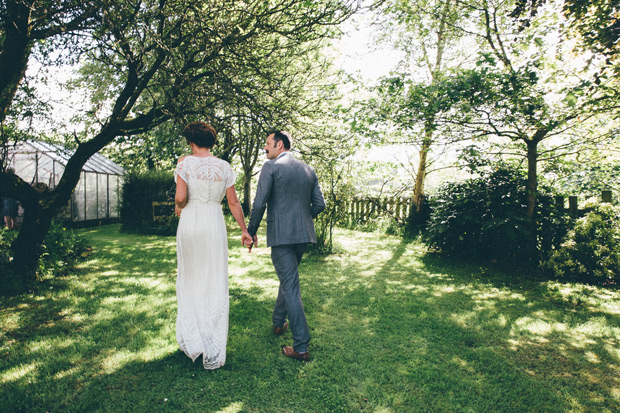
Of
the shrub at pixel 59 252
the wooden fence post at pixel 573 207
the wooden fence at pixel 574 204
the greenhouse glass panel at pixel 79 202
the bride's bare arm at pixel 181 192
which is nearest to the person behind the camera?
the bride's bare arm at pixel 181 192

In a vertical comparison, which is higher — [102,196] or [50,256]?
[102,196]

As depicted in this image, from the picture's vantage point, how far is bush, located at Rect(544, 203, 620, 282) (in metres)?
5.93

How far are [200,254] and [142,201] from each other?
467 inches

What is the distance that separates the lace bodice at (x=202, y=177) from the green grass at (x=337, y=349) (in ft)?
5.30

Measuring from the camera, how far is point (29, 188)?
5633 mm

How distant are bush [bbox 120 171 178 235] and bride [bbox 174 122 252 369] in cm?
1059

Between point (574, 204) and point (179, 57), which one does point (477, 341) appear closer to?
point (574, 204)

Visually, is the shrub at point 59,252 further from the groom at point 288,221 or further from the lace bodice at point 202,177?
the groom at point 288,221

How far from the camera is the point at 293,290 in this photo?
341 centimetres

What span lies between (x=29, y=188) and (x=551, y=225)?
31.5ft

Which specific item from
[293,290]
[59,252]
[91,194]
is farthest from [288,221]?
[91,194]

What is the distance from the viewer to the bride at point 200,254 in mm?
3198

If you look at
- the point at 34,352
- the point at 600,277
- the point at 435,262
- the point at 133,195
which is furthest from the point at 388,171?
the point at 34,352

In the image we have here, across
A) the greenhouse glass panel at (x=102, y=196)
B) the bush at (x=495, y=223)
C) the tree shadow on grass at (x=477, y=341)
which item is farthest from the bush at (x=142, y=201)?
the bush at (x=495, y=223)
